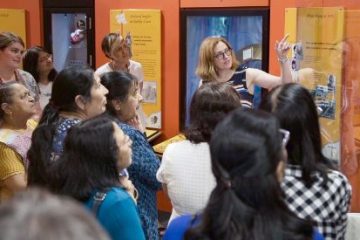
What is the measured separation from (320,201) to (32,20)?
5.72 m

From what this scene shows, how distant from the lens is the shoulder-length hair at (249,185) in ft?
4.85

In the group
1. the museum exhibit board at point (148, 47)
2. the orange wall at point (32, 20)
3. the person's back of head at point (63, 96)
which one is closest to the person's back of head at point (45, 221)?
the person's back of head at point (63, 96)

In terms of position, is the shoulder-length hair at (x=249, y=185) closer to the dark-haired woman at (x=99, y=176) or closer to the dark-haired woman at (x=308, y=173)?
the dark-haired woman at (x=308, y=173)

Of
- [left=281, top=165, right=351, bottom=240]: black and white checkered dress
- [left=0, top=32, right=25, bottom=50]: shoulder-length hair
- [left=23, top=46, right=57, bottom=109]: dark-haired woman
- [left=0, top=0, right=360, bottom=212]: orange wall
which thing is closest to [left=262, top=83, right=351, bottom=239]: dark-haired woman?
[left=281, top=165, right=351, bottom=240]: black and white checkered dress

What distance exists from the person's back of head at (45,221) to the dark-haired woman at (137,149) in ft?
6.40

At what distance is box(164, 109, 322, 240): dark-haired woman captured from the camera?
58.2 inches

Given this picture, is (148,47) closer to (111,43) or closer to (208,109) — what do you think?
(111,43)

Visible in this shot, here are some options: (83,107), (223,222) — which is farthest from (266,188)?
(83,107)

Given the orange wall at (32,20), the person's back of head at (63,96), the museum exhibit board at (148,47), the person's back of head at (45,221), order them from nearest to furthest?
the person's back of head at (45,221), the person's back of head at (63,96), the museum exhibit board at (148,47), the orange wall at (32,20)

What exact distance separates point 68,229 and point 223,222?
2.42 feet

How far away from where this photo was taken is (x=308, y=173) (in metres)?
1.87

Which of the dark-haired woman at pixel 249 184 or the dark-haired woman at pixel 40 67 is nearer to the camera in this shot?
the dark-haired woman at pixel 249 184

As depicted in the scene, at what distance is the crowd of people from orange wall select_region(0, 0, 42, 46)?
11.9 feet

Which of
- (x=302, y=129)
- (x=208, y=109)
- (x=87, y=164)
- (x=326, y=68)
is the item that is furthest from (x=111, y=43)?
(x=302, y=129)
